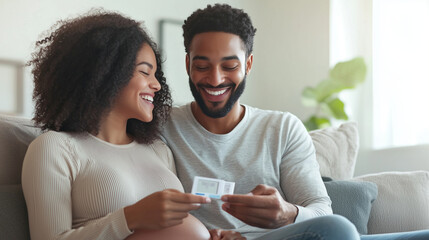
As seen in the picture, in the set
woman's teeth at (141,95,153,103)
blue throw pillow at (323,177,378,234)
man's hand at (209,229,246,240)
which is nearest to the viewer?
man's hand at (209,229,246,240)

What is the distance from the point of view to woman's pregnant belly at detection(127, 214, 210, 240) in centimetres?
152

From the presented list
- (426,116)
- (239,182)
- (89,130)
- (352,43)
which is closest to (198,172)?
(239,182)

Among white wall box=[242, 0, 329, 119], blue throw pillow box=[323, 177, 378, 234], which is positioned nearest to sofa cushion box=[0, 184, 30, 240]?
blue throw pillow box=[323, 177, 378, 234]

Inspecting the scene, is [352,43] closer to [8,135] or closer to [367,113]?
[367,113]

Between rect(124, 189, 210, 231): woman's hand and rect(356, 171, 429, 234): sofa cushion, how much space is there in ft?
3.64

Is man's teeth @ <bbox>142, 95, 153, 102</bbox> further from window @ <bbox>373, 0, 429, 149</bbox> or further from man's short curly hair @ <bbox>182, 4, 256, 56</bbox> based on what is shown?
window @ <bbox>373, 0, 429, 149</bbox>

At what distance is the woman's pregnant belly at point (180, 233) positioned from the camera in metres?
1.52

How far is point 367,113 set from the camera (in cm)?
446

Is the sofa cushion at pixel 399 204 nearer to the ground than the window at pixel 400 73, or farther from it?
nearer to the ground

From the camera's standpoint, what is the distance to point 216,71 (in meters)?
1.92

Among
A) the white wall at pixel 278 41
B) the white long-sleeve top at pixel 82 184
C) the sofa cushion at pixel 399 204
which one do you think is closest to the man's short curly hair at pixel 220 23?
the white long-sleeve top at pixel 82 184

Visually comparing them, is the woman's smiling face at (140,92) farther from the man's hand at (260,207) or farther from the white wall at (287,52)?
the white wall at (287,52)

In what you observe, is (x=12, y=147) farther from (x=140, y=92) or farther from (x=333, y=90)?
(x=333, y=90)

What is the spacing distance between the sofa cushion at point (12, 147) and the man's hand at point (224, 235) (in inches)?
25.0
